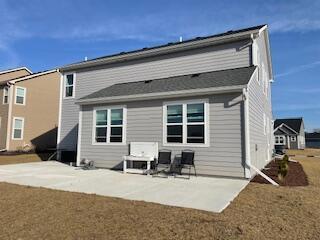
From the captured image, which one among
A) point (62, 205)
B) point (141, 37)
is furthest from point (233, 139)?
point (141, 37)

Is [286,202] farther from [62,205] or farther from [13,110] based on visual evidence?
[13,110]

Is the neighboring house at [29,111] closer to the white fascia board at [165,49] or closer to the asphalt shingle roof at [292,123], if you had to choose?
the white fascia board at [165,49]

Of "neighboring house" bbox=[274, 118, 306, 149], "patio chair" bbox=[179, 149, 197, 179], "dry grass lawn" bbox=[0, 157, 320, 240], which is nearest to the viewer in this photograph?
"dry grass lawn" bbox=[0, 157, 320, 240]

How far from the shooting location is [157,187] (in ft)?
24.8

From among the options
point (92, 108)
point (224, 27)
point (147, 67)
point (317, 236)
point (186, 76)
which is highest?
point (224, 27)

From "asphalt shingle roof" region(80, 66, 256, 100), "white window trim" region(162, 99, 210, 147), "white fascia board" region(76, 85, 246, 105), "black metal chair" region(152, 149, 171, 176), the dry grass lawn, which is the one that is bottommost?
the dry grass lawn

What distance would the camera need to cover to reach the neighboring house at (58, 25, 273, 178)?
9.09 meters

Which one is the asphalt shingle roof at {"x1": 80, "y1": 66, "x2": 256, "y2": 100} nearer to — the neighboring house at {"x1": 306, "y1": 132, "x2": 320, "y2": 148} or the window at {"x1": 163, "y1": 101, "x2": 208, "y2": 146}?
the window at {"x1": 163, "y1": 101, "x2": 208, "y2": 146}

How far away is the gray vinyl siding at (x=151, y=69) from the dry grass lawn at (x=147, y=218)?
7083 millimetres

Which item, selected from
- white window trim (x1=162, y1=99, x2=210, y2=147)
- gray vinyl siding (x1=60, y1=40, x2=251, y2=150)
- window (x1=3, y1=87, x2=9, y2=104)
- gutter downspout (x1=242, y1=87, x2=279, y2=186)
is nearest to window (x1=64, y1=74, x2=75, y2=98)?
gray vinyl siding (x1=60, y1=40, x2=251, y2=150)

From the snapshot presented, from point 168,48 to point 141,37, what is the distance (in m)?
5.94

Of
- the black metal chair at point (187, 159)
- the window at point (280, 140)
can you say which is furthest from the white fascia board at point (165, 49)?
the window at point (280, 140)

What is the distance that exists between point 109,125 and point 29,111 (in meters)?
13.0

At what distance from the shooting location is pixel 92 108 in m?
12.4
